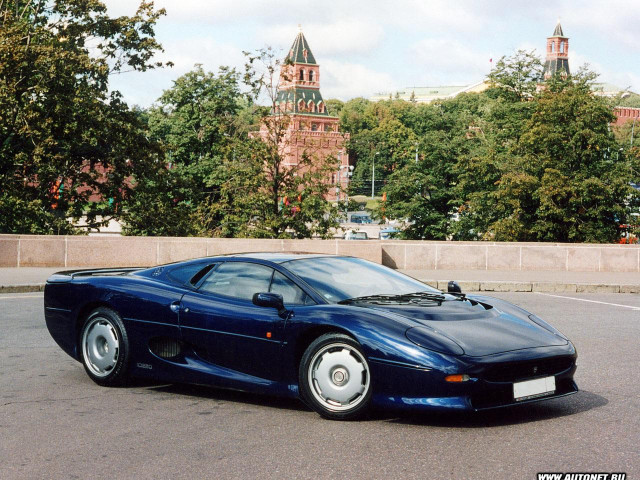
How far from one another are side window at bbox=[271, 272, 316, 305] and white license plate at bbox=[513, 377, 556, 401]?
1540 millimetres

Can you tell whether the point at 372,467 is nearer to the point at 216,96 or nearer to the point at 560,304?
the point at 560,304

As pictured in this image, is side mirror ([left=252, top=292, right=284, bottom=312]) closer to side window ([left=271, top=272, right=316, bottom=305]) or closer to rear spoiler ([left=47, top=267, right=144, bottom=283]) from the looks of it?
side window ([left=271, top=272, right=316, bottom=305])

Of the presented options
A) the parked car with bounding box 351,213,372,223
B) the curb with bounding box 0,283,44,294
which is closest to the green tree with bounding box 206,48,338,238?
the curb with bounding box 0,283,44,294

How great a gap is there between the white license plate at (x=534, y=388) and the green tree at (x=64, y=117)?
25602 millimetres

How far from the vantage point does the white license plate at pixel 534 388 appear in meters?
5.98

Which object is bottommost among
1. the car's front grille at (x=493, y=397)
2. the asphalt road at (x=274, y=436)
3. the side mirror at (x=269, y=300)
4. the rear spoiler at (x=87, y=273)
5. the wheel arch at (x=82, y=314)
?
the asphalt road at (x=274, y=436)

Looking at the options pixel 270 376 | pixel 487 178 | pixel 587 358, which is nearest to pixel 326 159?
pixel 487 178

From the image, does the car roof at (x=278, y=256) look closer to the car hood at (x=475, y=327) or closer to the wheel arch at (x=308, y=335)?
the wheel arch at (x=308, y=335)

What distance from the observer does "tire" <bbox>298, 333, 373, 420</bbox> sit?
6.12 meters

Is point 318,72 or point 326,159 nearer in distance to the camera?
point 326,159

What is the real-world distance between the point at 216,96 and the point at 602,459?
56.3m

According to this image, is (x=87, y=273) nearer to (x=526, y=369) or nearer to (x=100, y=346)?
(x=100, y=346)

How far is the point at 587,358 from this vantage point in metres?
9.31

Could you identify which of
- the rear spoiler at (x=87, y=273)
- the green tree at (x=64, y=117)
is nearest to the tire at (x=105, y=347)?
the rear spoiler at (x=87, y=273)
